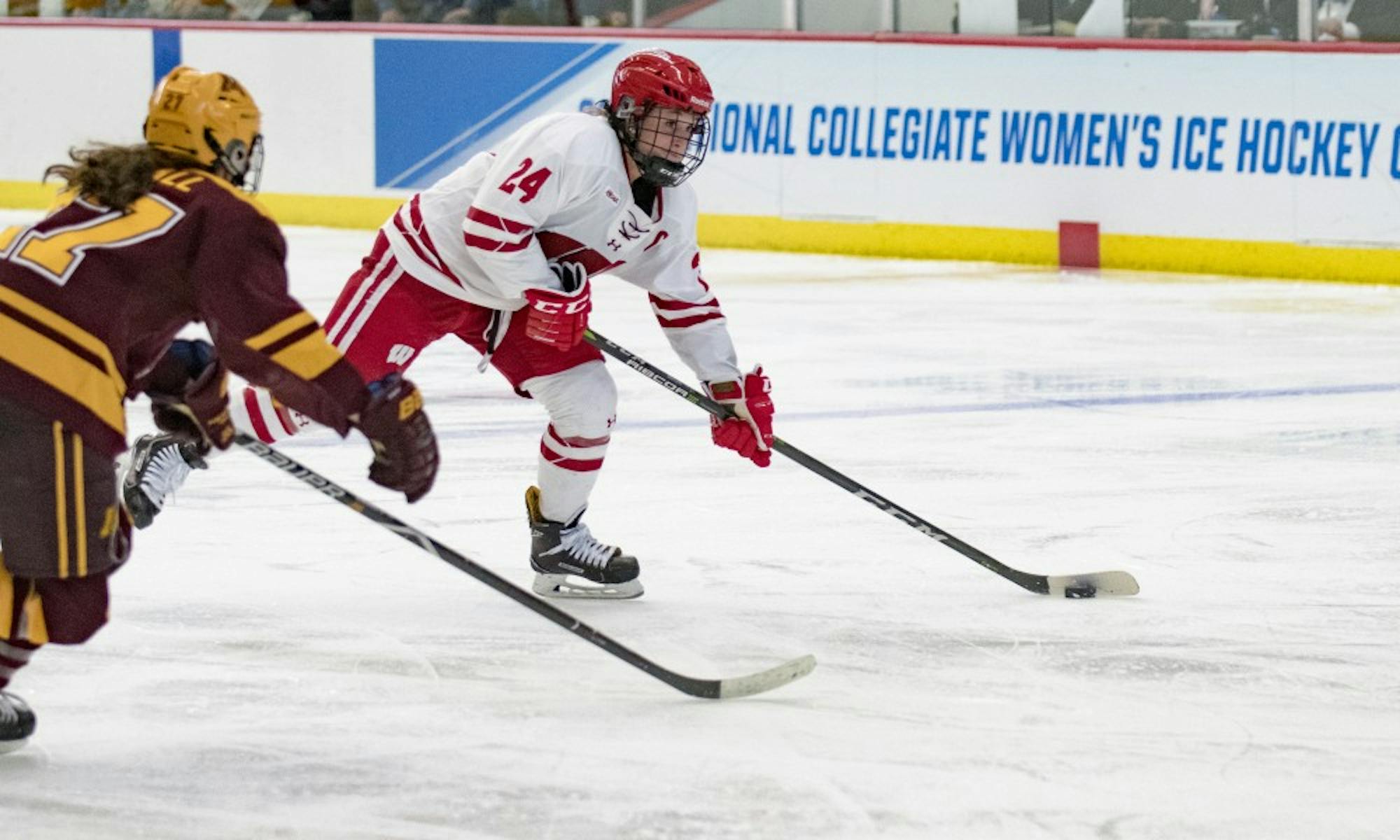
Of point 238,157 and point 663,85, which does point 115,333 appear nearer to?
point 238,157

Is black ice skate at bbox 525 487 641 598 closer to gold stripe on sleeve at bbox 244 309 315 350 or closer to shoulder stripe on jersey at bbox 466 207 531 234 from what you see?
shoulder stripe on jersey at bbox 466 207 531 234

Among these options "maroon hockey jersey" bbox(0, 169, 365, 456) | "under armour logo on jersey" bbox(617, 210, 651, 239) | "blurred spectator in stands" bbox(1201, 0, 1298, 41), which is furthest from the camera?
"blurred spectator in stands" bbox(1201, 0, 1298, 41)

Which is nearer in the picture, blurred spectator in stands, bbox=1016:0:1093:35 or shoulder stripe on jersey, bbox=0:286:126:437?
shoulder stripe on jersey, bbox=0:286:126:437

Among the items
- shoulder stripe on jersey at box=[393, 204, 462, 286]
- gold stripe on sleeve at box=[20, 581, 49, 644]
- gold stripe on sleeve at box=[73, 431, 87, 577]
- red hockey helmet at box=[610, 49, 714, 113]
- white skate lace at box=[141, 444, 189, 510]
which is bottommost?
white skate lace at box=[141, 444, 189, 510]

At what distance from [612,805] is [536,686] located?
576mm

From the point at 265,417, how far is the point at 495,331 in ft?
1.39

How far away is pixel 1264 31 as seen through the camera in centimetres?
815

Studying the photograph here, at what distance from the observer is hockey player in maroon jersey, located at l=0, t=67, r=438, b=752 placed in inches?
102

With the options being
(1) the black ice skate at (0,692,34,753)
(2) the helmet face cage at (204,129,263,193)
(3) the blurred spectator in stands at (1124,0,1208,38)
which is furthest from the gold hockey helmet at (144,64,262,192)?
(3) the blurred spectator in stands at (1124,0,1208,38)

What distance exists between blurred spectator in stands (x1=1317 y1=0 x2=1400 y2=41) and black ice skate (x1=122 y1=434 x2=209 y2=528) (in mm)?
5454

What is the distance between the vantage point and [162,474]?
3.78 metres

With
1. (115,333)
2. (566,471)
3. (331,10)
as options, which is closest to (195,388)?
(115,333)

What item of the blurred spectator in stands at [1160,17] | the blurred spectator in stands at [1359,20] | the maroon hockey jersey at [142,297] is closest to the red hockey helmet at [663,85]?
the maroon hockey jersey at [142,297]

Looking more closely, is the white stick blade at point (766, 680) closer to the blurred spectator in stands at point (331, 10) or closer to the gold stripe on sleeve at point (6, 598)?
the gold stripe on sleeve at point (6, 598)
